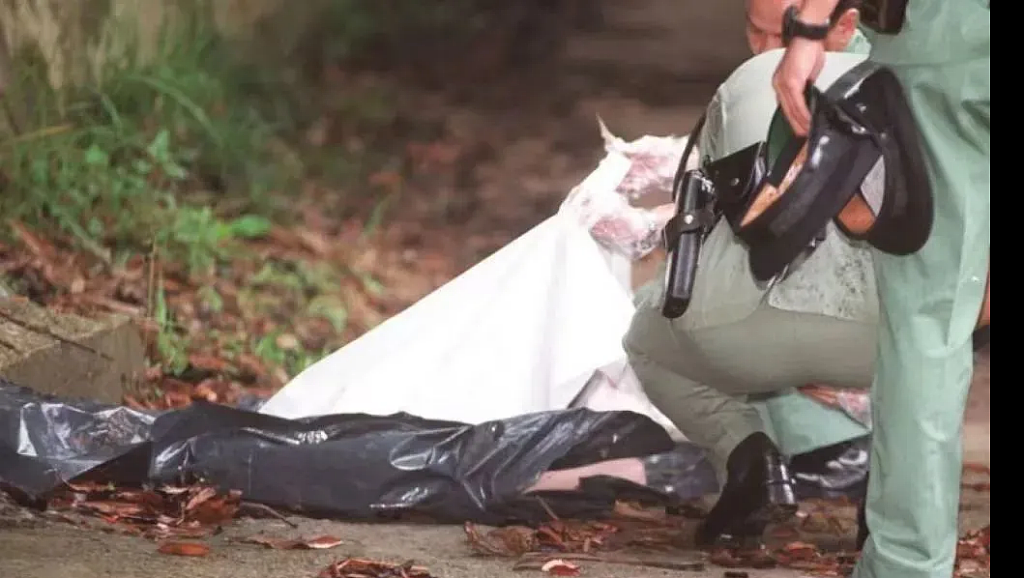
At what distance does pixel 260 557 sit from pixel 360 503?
1.13 feet

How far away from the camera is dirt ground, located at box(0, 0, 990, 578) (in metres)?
3.20

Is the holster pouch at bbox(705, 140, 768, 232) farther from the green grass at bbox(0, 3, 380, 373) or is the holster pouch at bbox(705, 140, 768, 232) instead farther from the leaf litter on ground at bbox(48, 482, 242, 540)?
the leaf litter on ground at bbox(48, 482, 242, 540)

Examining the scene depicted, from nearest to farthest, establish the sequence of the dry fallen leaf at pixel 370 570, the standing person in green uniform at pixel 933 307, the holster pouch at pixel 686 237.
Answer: the standing person in green uniform at pixel 933 307, the dry fallen leaf at pixel 370 570, the holster pouch at pixel 686 237

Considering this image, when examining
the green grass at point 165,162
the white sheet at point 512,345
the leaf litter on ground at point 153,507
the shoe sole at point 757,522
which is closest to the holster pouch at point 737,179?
the white sheet at point 512,345

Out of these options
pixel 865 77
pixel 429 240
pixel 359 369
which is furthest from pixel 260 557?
pixel 865 77

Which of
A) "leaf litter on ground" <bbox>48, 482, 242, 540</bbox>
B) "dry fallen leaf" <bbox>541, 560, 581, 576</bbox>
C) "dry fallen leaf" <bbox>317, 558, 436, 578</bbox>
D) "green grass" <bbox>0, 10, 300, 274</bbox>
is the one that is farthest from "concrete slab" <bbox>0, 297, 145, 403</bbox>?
"dry fallen leaf" <bbox>541, 560, 581, 576</bbox>

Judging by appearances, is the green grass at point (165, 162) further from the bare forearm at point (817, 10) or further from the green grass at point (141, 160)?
the bare forearm at point (817, 10)

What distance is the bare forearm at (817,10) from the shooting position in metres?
3.11

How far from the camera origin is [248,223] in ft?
13.4

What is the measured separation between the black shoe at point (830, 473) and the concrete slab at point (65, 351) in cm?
150

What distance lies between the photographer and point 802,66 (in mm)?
3160

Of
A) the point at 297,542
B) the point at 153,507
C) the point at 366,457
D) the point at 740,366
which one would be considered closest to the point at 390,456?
the point at 366,457
